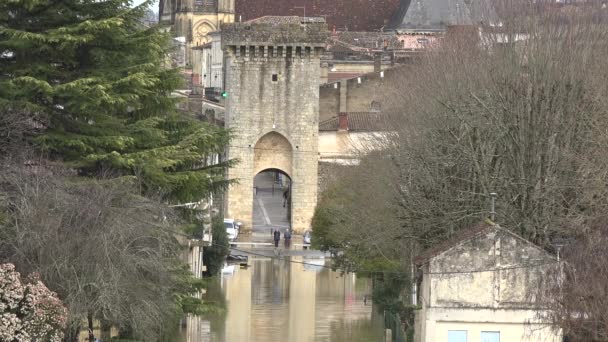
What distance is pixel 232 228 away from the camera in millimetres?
72875

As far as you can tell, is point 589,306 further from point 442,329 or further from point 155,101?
point 155,101

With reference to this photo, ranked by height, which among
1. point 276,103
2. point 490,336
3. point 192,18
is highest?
point 192,18

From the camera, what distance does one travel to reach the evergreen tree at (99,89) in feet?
104

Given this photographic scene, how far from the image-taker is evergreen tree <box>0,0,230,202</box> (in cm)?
3166

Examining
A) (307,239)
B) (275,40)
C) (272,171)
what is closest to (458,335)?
(307,239)

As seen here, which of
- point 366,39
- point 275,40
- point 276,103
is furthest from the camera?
point 366,39

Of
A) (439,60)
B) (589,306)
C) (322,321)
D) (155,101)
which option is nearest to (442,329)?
(589,306)

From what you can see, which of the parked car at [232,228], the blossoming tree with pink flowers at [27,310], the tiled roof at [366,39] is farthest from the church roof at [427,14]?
the blossoming tree with pink flowers at [27,310]

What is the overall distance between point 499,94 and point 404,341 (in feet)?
23.4

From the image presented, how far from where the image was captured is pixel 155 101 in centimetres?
3400

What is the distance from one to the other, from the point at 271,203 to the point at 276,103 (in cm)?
1437

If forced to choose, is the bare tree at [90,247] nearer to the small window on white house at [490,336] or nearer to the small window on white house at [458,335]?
the small window on white house at [458,335]

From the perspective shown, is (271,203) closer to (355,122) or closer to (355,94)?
(355,94)

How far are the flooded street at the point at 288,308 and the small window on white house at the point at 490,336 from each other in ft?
29.8
